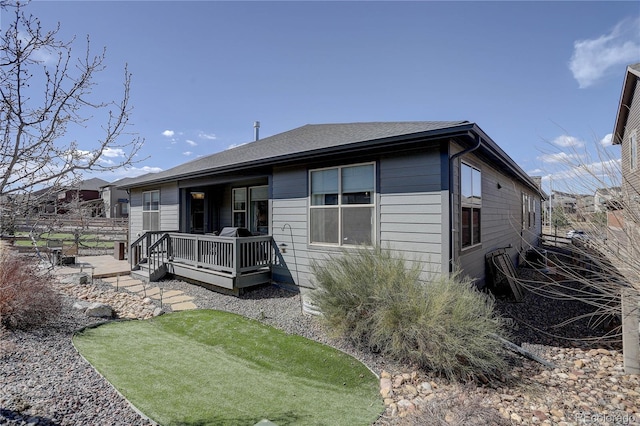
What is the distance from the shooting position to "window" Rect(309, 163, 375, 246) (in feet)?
19.5

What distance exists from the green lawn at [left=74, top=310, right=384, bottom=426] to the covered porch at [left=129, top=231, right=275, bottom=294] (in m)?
1.96

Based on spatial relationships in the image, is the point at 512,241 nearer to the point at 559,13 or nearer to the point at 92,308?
the point at 559,13

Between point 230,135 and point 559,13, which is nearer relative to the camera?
point 559,13

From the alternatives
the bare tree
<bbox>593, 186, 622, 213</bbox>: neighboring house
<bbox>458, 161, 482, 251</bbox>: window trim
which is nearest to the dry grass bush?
the bare tree

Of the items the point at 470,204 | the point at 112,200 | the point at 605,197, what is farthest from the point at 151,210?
the point at 112,200

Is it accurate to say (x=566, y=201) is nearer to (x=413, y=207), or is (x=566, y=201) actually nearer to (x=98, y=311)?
(x=413, y=207)

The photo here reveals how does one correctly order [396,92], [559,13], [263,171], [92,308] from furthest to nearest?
[396,92] → [263,171] → [559,13] → [92,308]

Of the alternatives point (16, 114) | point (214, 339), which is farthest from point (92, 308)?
point (16, 114)

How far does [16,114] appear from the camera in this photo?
217 cm

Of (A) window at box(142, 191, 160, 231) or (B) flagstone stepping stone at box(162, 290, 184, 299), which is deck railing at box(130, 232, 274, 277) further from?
(A) window at box(142, 191, 160, 231)

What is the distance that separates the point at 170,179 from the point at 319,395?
9.24m

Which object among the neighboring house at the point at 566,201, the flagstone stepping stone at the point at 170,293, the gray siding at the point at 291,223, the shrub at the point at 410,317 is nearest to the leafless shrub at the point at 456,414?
the shrub at the point at 410,317

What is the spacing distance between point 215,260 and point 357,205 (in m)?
3.80

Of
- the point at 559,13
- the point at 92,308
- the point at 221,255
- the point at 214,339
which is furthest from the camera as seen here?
the point at 221,255
